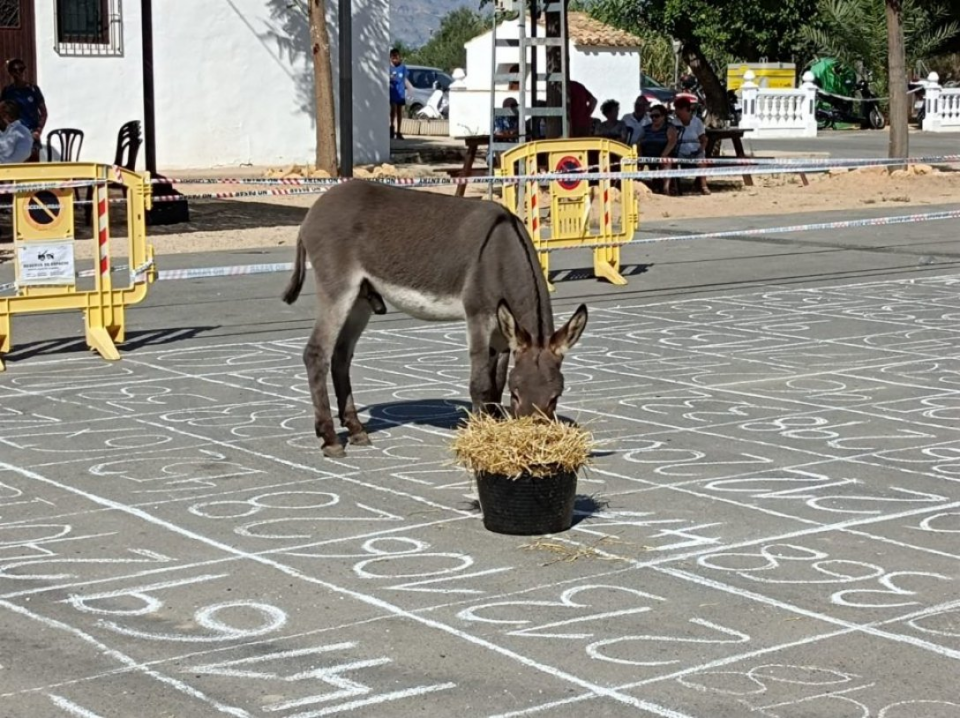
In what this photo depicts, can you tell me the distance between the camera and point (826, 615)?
637 centimetres

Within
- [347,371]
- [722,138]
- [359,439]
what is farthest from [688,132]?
[359,439]

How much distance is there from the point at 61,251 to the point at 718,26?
3715cm

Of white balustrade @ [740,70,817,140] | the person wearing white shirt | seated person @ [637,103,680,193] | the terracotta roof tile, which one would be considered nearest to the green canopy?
white balustrade @ [740,70,817,140]

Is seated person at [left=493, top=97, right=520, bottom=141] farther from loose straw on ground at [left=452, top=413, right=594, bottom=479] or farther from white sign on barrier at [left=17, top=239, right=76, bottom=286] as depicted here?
loose straw on ground at [left=452, top=413, right=594, bottom=479]

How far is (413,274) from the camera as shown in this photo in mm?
8953

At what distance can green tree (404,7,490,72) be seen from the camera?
73000mm

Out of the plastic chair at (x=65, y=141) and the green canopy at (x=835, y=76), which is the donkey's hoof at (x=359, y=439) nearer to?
the plastic chair at (x=65, y=141)

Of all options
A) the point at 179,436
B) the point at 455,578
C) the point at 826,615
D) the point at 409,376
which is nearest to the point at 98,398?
the point at 179,436

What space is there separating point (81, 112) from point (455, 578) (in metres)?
25.0

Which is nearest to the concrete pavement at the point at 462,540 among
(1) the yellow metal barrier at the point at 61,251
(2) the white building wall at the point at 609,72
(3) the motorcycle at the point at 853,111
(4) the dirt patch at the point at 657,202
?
(1) the yellow metal barrier at the point at 61,251

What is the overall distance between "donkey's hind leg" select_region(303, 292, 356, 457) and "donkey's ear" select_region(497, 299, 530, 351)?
1554 mm

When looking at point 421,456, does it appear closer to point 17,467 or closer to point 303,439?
point 303,439

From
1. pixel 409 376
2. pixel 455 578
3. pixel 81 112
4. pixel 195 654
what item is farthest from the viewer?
pixel 81 112

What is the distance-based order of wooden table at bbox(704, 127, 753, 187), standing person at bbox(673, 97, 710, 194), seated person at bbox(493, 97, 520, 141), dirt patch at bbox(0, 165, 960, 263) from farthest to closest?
wooden table at bbox(704, 127, 753, 187), standing person at bbox(673, 97, 710, 194), seated person at bbox(493, 97, 520, 141), dirt patch at bbox(0, 165, 960, 263)
